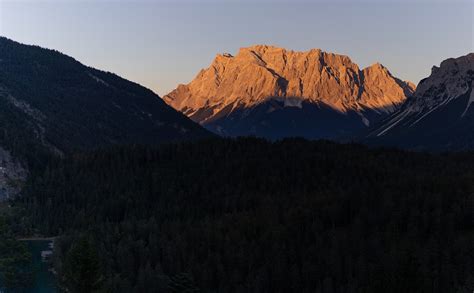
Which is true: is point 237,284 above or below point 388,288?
below

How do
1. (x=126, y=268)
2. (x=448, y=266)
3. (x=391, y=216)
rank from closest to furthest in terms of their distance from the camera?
(x=448, y=266)
(x=126, y=268)
(x=391, y=216)

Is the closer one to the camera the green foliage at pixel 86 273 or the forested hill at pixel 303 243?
the green foliage at pixel 86 273

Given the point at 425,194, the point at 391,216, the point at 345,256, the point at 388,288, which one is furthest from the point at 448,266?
the point at 388,288

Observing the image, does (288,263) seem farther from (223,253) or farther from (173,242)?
(173,242)

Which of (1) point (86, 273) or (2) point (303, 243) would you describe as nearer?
(1) point (86, 273)

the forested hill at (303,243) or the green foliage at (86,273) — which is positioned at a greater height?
the green foliage at (86,273)

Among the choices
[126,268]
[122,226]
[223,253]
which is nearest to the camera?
[126,268]

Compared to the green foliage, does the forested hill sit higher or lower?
lower

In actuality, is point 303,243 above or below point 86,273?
below

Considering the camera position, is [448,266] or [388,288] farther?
[448,266]

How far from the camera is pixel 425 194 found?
187 meters

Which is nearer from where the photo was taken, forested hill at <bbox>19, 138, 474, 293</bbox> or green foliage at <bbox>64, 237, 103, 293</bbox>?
green foliage at <bbox>64, 237, 103, 293</bbox>

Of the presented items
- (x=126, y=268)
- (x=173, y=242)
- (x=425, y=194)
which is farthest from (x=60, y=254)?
(x=425, y=194)

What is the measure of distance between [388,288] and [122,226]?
452 feet
